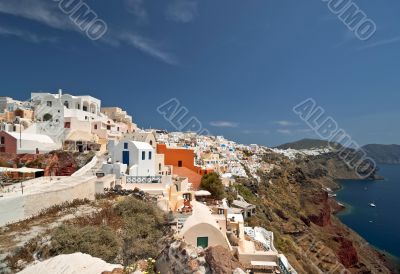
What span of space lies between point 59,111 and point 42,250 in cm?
2709

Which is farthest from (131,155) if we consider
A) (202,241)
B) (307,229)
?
(307,229)

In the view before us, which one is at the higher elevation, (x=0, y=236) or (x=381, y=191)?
(x=0, y=236)

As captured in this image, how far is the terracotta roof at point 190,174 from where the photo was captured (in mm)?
27766

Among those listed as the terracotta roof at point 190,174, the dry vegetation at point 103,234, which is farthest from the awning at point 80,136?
the dry vegetation at point 103,234

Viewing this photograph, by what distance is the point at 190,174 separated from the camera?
1115 inches

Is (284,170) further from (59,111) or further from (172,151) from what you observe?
(59,111)

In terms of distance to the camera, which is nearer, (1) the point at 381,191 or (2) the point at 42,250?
(2) the point at 42,250

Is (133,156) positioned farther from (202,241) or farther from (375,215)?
(375,215)

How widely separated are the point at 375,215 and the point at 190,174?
228 ft

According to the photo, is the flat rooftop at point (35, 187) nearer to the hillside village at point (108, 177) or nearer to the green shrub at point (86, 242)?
the hillside village at point (108, 177)

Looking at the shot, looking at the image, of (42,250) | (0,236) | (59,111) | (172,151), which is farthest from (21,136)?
(42,250)

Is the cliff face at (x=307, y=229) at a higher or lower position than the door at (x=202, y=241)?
lower

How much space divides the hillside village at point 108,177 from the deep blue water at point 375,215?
1556 inches

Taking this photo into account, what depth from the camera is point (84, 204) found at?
48.8 feet
